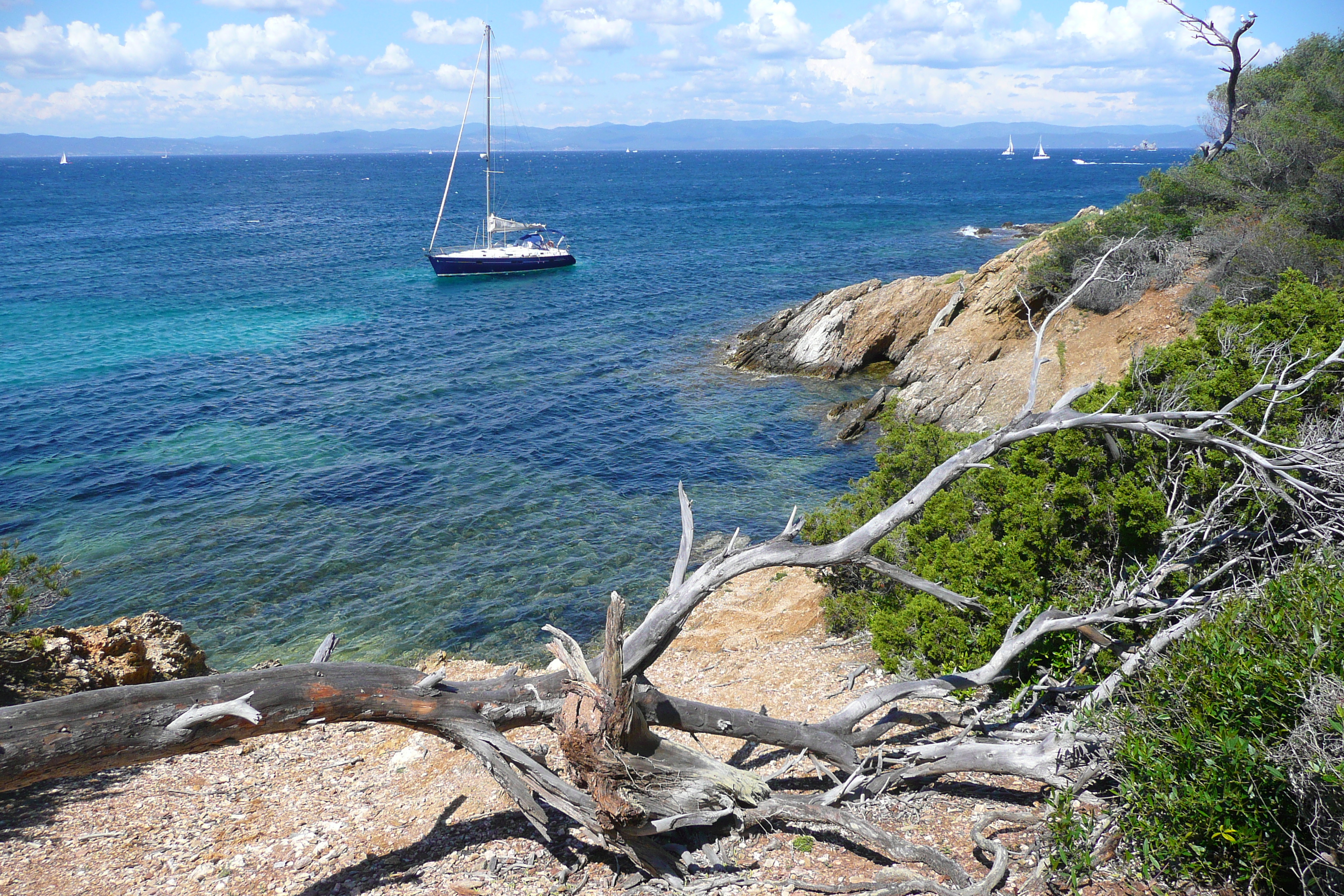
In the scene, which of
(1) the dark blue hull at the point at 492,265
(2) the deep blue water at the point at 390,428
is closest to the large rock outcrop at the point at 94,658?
(2) the deep blue water at the point at 390,428

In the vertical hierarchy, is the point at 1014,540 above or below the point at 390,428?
above

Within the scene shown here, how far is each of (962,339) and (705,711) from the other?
888 inches

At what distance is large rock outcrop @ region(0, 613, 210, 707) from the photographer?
1027cm

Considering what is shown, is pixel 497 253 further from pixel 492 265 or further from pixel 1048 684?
pixel 1048 684

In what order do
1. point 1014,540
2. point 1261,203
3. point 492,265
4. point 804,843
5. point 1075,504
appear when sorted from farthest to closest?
point 492,265 → point 1261,203 → point 1014,540 → point 1075,504 → point 804,843

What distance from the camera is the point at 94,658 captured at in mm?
11266

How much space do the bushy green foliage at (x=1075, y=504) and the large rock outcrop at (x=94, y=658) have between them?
9718 millimetres

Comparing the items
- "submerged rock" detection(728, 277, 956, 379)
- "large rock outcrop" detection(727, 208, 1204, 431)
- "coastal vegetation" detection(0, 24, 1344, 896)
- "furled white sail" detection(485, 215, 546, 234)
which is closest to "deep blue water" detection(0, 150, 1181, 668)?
"submerged rock" detection(728, 277, 956, 379)

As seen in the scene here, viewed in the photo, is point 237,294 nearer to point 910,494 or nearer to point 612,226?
point 612,226

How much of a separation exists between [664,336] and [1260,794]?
3445cm

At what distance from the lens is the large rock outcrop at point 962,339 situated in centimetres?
2202

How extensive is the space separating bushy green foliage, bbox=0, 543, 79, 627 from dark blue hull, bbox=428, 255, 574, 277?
139 ft

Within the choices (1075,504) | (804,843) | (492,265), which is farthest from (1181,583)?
(492,265)

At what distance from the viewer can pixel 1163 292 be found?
22.5 meters
